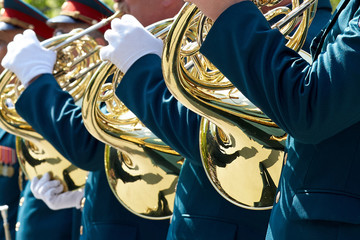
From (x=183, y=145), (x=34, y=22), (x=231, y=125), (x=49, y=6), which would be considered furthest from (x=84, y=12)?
(x=49, y=6)

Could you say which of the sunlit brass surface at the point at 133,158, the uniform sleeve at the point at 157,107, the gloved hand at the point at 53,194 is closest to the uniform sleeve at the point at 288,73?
the uniform sleeve at the point at 157,107

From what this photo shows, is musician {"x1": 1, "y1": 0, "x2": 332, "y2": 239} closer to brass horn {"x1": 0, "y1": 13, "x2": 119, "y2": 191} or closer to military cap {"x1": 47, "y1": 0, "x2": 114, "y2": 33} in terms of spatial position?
brass horn {"x1": 0, "y1": 13, "x2": 119, "y2": 191}

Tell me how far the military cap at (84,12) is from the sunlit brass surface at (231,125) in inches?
71.5

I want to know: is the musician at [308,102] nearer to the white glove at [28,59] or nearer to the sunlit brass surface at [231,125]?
the sunlit brass surface at [231,125]

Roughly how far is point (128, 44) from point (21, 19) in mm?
2229

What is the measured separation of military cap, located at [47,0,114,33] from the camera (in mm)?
3842

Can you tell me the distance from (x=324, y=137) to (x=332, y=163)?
0.25 ft

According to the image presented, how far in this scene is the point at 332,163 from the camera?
149 centimetres

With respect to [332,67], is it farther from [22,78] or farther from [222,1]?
[22,78]

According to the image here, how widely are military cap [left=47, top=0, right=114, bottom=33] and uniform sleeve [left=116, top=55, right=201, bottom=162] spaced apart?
65.3 inches

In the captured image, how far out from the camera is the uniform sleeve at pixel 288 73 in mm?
1372

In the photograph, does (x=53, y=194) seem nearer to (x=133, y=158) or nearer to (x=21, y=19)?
(x=133, y=158)

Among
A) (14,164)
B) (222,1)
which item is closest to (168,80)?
(222,1)

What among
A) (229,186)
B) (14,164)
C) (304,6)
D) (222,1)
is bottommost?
(14,164)
